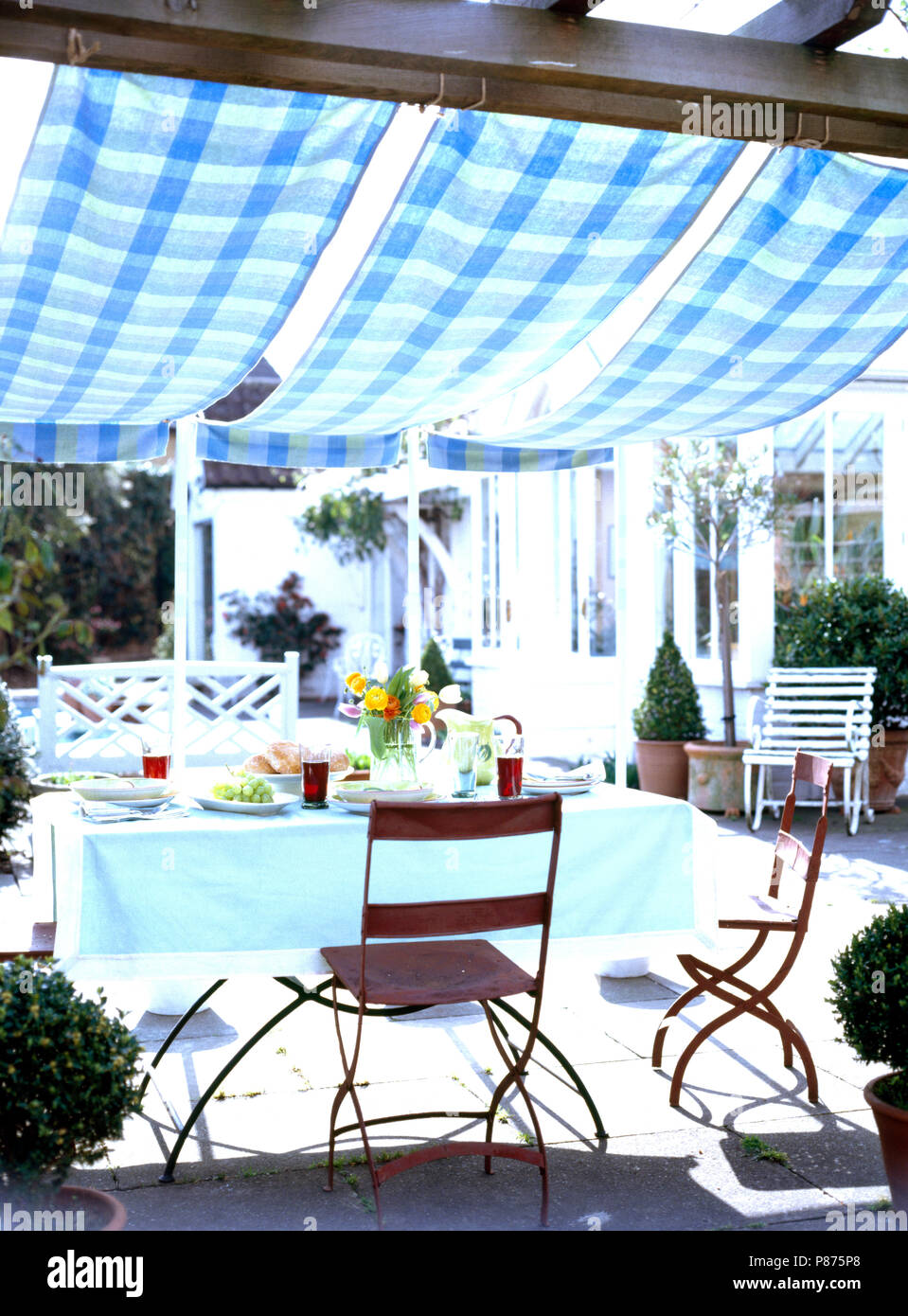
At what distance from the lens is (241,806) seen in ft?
11.9

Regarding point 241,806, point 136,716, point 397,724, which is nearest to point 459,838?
point 241,806

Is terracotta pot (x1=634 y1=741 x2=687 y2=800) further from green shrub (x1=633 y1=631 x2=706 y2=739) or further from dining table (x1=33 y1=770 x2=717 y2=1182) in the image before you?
dining table (x1=33 y1=770 x2=717 y2=1182)

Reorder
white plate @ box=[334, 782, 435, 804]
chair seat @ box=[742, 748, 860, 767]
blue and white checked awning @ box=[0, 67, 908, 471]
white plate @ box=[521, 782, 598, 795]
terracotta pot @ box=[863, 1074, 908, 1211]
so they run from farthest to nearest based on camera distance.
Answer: chair seat @ box=[742, 748, 860, 767]
white plate @ box=[521, 782, 598, 795]
white plate @ box=[334, 782, 435, 804]
blue and white checked awning @ box=[0, 67, 908, 471]
terracotta pot @ box=[863, 1074, 908, 1211]

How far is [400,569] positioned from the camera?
1889 cm

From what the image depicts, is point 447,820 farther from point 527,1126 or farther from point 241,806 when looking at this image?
point 527,1126

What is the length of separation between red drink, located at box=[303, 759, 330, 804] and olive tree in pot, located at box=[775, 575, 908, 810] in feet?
19.9

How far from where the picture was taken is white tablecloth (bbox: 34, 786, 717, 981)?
3293mm

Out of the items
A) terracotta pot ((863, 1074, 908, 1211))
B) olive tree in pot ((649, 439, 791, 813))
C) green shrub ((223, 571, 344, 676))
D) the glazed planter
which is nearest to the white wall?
green shrub ((223, 571, 344, 676))

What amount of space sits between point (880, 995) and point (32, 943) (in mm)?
2250

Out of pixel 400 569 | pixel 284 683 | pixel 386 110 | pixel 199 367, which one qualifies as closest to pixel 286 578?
pixel 400 569

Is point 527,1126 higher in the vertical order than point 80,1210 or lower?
lower

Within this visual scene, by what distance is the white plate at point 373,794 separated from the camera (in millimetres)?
3740

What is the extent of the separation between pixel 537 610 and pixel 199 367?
8.20 meters
